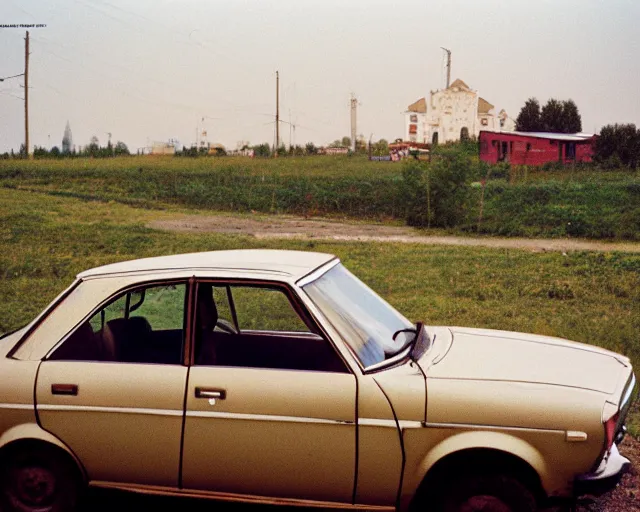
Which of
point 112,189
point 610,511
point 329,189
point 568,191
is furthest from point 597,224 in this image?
point 610,511

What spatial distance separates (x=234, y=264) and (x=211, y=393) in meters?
→ 0.67

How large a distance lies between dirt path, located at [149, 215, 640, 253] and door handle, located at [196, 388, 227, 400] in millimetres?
17350

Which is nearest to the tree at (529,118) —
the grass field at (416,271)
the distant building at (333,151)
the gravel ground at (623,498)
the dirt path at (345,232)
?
the distant building at (333,151)

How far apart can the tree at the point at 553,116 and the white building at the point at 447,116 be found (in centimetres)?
655

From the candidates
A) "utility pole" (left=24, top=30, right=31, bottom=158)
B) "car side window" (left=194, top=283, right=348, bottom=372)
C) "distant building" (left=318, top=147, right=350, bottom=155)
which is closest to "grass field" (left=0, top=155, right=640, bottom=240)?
"distant building" (left=318, top=147, right=350, bottom=155)

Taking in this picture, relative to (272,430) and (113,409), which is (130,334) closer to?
(113,409)

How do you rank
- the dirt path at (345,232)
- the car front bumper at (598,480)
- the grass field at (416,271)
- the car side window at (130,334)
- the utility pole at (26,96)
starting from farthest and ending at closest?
the dirt path at (345,232) < the utility pole at (26,96) < the grass field at (416,271) < the car side window at (130,334) < the car front bumper at (598,480)

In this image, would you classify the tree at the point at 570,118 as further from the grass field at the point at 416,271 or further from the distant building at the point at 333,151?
the grass field at the point at 416,271

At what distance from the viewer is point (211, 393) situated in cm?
396

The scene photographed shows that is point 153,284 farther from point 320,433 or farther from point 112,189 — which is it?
point 112,189

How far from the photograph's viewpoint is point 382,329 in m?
4.37

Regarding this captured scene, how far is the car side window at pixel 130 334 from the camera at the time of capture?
4238 mm

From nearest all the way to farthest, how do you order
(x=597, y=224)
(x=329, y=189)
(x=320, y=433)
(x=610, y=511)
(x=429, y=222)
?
1. (x=320, y=433)
2. (x=610, y=511)
3. (x=429, y=222)
4. (x=597, y=224)
5. (x=329, y=189)

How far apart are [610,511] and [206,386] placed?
226 cm
